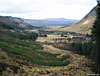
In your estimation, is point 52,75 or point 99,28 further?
point 52,75

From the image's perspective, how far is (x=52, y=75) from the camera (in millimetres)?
45938

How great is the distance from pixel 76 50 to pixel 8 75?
3513 inches

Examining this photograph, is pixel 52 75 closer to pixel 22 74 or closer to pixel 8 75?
pixel 22 74

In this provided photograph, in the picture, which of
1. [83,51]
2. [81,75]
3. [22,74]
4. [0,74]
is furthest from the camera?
[83,51]

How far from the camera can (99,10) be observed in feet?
124

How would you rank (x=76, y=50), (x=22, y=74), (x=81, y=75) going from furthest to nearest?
1. (x=76, y=50)
2. (x=81, y=75)
3. (x=22, y=74)

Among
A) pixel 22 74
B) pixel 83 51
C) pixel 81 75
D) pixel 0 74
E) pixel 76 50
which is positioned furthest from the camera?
pixel 76 50

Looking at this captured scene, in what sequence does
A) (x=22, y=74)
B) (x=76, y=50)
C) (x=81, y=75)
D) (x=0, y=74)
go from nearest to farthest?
(x=0, y=74) < (x=22, y=74) < (x=81, y=75) < (x=76, y=50)

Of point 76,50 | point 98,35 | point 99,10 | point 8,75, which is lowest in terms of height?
point 76,50

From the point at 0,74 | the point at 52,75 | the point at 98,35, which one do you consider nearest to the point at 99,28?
the point at 98,35

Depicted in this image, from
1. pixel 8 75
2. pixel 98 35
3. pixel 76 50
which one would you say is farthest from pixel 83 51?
pixel 8 75

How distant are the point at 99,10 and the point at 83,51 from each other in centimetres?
7566

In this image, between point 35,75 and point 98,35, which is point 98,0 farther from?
point 35,75

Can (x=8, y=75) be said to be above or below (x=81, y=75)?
above
